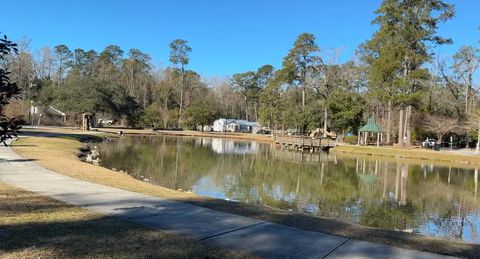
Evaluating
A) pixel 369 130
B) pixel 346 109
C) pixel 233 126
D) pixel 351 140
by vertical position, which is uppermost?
pixel 346 109

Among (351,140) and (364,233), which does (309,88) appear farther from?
(364,233)

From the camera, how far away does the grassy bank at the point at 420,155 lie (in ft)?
130

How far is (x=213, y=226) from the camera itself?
25.6ft

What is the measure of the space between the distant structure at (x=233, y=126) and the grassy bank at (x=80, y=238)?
103739 millimetres

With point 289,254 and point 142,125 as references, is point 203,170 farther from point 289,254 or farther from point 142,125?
point 142,125

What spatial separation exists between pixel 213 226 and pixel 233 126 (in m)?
105

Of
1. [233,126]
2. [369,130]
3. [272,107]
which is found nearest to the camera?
[369,130]

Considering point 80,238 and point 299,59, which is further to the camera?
point 299,59

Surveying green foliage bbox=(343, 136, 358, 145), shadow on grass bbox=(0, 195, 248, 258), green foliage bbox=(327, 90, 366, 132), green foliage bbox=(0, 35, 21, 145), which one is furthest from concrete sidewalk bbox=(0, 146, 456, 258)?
green foliage bbox=(327, 90, 366, 132)

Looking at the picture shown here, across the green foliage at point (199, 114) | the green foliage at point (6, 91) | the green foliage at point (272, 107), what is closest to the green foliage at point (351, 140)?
the green foliage at point (272, 107)

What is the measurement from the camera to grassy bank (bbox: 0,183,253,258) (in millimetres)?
5668

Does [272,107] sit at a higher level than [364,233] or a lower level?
higher

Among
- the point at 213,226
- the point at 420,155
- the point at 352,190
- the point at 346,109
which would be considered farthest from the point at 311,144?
the point at 213,226

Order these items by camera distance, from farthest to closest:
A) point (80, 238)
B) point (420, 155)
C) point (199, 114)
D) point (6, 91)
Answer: point (199, 114), point (420, 155), point (80, 238), point (6, 91)
